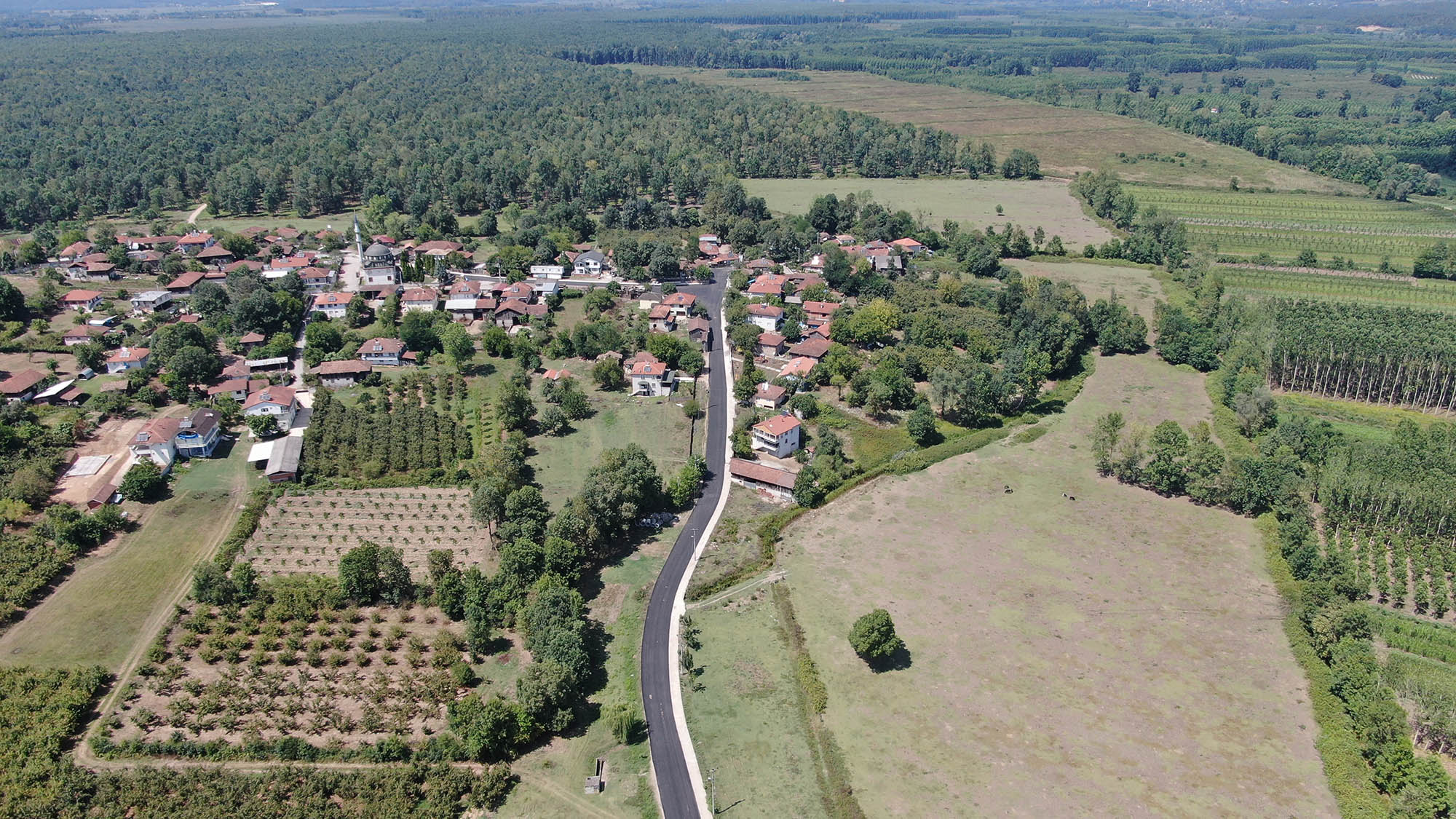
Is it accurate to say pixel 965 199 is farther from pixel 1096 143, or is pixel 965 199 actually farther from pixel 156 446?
pixel 156 446

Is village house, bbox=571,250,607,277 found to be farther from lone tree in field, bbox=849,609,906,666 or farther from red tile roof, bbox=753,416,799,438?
lone tree in field, bbox=849,609,906,666

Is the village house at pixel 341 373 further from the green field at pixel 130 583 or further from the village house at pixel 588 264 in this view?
the village house at pixel 588 264

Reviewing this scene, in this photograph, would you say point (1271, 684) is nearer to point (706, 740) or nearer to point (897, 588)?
point (897, 588)

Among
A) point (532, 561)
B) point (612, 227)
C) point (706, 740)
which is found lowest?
point (706, 740)

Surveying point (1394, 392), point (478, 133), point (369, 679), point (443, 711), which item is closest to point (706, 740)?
point (443, 711)

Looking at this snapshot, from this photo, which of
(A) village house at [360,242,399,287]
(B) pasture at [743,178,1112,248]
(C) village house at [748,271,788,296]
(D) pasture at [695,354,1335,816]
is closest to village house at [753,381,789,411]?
(D) pasture at [695,354,1335,816]
